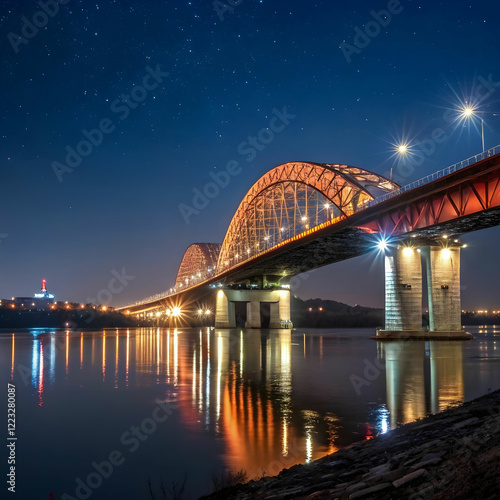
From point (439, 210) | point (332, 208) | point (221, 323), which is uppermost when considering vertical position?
point (332, 208)

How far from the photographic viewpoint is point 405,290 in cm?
6241

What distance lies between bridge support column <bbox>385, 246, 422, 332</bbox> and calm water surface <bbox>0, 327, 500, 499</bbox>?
31000mm

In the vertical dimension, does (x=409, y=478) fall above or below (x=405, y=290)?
below

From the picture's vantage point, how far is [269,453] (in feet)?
36.6

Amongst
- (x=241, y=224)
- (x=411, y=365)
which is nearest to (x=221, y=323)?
(x=241, y=224)

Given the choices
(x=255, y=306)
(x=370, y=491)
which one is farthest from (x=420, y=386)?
(x=255, y=306)

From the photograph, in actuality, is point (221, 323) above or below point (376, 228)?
below

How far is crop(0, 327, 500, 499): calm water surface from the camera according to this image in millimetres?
10562

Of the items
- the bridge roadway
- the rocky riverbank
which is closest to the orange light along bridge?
the bridge roadway

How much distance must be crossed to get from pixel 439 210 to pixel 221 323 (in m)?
85.8

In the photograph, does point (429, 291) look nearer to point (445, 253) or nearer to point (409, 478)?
point (445, 253)

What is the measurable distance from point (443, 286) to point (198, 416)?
5160 centimetres

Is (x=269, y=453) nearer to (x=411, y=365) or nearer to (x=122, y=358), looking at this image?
(x=411, y=365)

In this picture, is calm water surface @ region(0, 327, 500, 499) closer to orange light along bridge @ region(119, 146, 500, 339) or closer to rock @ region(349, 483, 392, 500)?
rock @ region(349, 483, 392, 500)
